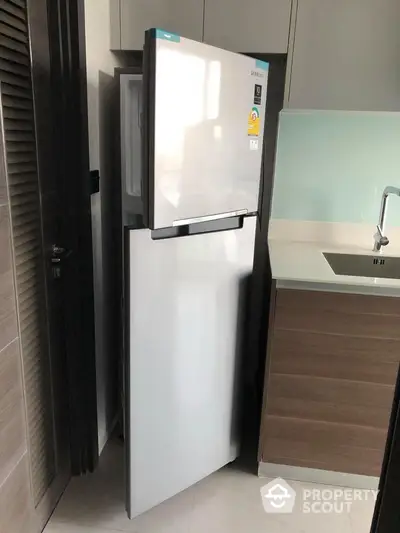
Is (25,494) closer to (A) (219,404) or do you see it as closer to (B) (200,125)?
(A) (219,404)

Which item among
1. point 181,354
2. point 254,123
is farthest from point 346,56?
point 181,354

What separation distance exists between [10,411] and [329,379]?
1111 mm

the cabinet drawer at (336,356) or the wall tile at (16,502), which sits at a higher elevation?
the cabinet drawer at (336,356)

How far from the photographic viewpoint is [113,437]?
2125 mm

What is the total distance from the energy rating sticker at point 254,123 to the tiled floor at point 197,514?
4.51 feet

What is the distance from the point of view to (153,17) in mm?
1750

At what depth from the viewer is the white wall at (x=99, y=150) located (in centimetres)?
162

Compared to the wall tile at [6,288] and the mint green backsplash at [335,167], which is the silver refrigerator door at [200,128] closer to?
the wall tile at [6,288]

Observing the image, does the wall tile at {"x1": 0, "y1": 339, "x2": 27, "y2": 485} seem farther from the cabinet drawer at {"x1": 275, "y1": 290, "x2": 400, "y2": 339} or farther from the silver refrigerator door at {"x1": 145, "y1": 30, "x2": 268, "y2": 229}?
the cabinet drawer at {"x1": 275, "y1": 290, "x2": 400, "y2": 339}

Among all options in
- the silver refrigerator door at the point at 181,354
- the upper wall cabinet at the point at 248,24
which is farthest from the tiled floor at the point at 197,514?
the upper wall cabinet at the point at 248,24

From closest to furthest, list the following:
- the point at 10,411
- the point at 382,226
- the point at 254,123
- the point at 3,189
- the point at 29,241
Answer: the point at 3,189 < the point at 10,411 < the point at 29,241 < the point at 254,123 < the point at 382,226

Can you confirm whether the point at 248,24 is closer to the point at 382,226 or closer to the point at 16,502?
the point at 382,226

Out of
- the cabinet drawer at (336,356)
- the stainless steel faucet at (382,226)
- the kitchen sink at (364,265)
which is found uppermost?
the stainless steel faucet at (382,226)

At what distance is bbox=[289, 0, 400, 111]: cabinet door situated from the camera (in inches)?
66.4
